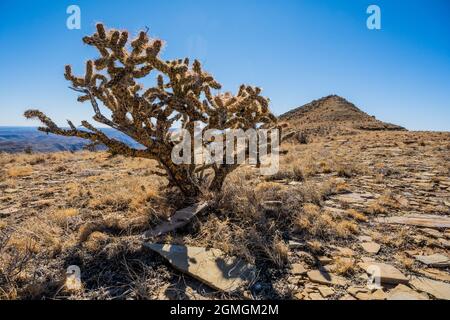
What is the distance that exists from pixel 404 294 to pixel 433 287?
0.40 m

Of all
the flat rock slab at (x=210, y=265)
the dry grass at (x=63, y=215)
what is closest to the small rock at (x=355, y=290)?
the flat rock slab at (x=210, y=265)

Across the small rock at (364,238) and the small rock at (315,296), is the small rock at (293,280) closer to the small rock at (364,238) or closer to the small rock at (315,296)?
the small rock at (315,296)

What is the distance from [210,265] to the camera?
3365mm

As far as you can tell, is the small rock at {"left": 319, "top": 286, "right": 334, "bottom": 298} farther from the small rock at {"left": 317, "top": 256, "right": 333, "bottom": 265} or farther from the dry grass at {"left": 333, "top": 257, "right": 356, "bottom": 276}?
the small rock at {"left": 317, "top": 256, "right": 333, "bottom": 265}

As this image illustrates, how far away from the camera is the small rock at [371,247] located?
377 centimetres

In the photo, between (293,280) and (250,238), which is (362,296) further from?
(250,238)

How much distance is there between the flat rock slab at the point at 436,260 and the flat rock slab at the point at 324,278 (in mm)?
1171

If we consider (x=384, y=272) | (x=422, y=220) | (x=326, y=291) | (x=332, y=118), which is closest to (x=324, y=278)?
(x=326, y=291)
